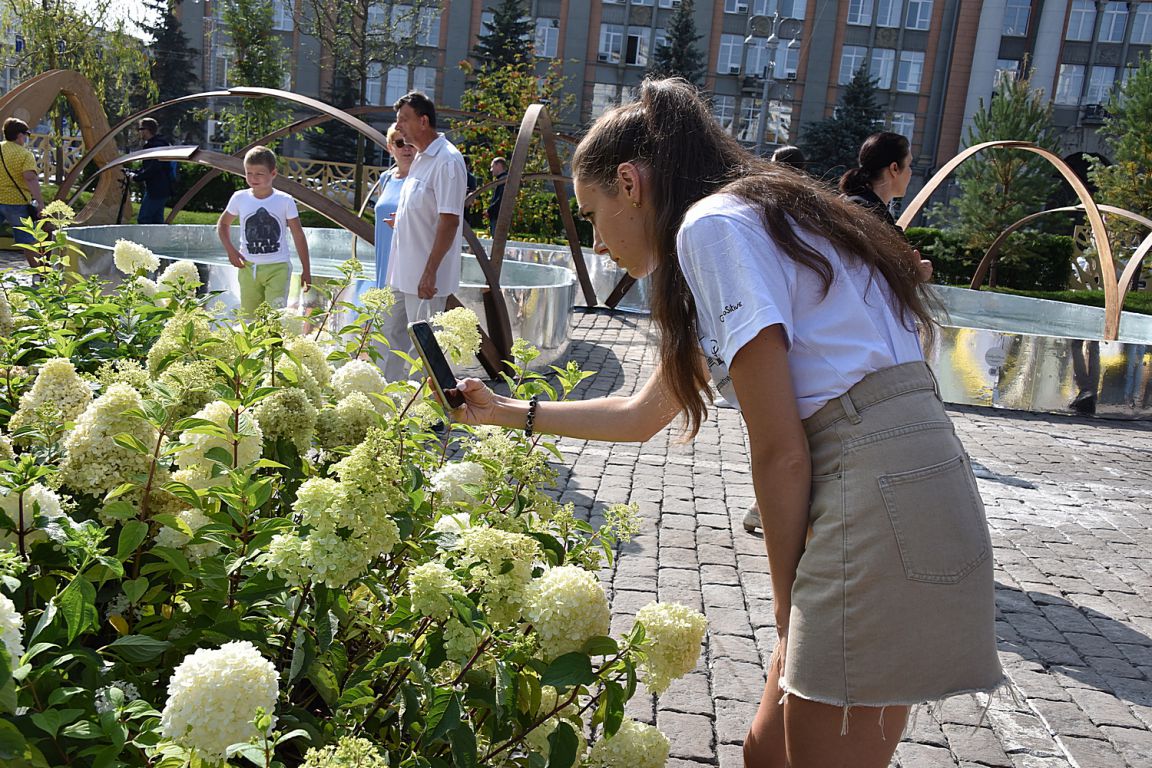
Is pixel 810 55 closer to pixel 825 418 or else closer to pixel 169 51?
pixel 169 51

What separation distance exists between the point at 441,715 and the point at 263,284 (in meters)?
5.78

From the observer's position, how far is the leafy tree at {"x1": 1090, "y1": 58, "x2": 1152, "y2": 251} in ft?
92.9

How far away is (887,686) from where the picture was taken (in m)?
1.79

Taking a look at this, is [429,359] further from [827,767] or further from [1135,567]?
[1135,567]

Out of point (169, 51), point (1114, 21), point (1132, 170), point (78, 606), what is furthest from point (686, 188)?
point (1114, 21)

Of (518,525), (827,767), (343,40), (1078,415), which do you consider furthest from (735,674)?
(343,40)

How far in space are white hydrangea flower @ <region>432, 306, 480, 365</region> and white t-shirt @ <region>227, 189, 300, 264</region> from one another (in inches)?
212

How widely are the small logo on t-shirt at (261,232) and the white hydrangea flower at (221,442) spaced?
236 inches

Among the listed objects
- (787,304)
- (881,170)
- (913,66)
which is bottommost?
(787,304)

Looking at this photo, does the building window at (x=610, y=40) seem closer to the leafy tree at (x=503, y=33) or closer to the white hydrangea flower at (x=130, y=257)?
the leafy tree at (x=503, y=33)

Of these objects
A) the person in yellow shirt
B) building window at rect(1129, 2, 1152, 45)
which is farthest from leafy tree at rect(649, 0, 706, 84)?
the person in yellow shirt

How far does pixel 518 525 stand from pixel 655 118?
0.80 meters

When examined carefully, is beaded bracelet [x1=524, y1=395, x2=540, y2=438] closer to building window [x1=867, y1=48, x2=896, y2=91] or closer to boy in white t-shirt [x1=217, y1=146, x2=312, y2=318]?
boy in white t-shirt [x1=217, y1=146, x2=312, y2=318]

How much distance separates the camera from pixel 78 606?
4.34 ft
